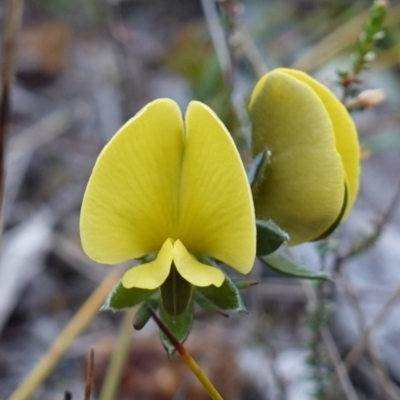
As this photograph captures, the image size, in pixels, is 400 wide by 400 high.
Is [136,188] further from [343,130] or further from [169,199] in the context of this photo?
[343,130]

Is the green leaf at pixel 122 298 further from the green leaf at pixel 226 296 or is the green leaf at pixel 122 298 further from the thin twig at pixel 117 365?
the thin twig at pixel 117 365

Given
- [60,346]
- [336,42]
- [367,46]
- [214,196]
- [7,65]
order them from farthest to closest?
[336,42] < [60,346] < [7,65] < [367,46] < [214,196]

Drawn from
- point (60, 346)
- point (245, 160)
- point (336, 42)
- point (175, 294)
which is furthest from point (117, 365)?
point (336, 42)

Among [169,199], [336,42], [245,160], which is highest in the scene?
[169,199]

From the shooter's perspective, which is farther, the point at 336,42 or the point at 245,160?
the point at 336,42

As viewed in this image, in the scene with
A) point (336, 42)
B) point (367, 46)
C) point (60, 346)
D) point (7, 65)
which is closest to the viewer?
point (367, 46)

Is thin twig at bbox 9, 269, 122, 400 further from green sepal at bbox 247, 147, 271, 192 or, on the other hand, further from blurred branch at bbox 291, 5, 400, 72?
blurred branch at bbox 291, 5, 400, 72

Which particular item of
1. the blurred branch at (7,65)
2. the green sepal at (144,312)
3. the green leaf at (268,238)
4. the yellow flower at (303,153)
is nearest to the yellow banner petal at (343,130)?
the yellow flower at (303,153)

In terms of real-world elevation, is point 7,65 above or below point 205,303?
above
